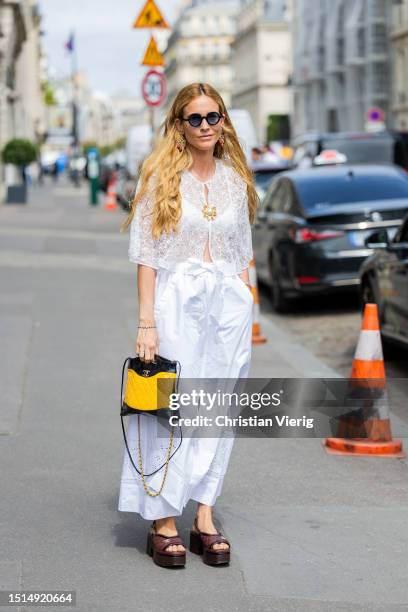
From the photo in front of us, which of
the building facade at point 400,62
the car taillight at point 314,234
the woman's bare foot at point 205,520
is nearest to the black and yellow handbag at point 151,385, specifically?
the woman's bare foot at point 205,520

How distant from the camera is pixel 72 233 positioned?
28.3 meters

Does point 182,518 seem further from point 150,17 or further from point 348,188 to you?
point 150,17

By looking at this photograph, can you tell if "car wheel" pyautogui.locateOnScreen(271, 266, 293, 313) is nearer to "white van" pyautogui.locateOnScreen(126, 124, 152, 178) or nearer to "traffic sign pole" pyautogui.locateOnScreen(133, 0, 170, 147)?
"traffic sign pole" pyautogui.locateOnScreen(133, 0, 170, 147)

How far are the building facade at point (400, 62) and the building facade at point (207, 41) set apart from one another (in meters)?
95.2

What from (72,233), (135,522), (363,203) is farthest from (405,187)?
(72,233)

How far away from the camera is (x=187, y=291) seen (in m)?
5.08

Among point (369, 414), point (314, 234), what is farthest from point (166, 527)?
point (314, 234)

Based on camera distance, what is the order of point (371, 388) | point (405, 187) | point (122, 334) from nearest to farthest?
point (371, 388) < point (122, 334) < point (405, 187)

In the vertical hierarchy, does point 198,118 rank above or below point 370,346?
above

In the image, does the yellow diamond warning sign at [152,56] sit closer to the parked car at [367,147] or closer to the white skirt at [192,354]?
the parked car at [367,147]

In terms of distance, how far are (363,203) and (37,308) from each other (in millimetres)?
3580

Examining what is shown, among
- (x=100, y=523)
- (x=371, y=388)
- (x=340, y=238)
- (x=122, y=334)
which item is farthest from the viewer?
(x=340, y=238)

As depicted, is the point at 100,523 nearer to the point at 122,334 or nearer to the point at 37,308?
the point at 122,334

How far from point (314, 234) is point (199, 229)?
28.8 ft
